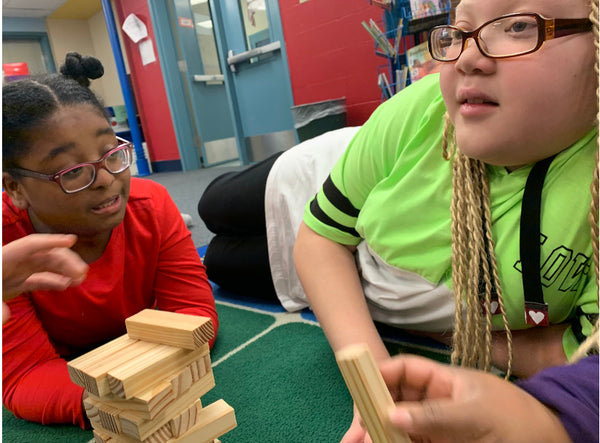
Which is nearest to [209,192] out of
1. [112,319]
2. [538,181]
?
[112,319]

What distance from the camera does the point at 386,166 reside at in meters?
0.78

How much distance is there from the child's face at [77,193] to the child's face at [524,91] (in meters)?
0.67

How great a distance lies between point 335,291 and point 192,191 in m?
2.95

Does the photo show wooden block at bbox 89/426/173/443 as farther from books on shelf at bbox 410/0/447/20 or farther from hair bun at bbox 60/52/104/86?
books on shelf at bbox 410/0/447/20

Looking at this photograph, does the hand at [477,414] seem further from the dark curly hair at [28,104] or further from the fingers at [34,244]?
the dark curly hair at [28,104]

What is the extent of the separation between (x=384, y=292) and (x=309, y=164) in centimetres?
54

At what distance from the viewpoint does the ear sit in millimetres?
889

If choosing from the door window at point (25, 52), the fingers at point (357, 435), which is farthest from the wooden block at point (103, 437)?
the door window at point (25, 52)

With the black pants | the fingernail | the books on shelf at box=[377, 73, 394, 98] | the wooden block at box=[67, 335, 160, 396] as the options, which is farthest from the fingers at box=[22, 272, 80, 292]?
the books on shelf at box=[377, 73, 394, 98]

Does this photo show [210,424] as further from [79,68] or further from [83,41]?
[83,41]

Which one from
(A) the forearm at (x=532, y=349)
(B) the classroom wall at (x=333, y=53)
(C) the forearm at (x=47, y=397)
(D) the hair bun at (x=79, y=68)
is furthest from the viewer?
(B) the classroom wall at (x=333, y=53)

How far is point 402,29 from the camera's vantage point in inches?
91.3

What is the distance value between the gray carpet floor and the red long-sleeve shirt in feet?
Answer: 2.92

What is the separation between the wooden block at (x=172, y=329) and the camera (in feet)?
1.94
